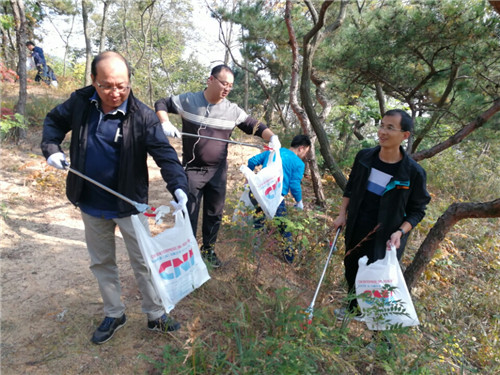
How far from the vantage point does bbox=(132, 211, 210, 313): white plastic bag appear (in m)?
1.62

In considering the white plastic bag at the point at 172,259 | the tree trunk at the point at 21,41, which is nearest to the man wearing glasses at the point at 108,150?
the white plastic bag at the point at 172,259

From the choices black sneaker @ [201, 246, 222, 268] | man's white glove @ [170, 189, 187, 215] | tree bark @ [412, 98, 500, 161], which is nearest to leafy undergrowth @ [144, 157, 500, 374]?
black sneaker @ [201, 246, 222, 268]

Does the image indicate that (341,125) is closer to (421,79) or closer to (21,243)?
(421,79)

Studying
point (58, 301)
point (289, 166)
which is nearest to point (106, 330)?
point (58, 301)

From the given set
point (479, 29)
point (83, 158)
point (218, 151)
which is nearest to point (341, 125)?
point (479, 29)

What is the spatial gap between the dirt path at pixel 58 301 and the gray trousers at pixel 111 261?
0.22 m

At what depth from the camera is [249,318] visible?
196 cm

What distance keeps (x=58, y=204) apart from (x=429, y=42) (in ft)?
17.0

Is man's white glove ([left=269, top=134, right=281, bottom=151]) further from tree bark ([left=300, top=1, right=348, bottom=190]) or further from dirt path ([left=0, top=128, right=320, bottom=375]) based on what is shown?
tree bark ([left=300, top=1, right=348, bottom=190])

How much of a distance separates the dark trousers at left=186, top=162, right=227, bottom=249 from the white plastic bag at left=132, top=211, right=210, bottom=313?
0.79 meters

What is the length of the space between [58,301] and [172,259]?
4.53ft

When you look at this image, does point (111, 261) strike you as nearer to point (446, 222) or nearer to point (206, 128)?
point (206, 128)

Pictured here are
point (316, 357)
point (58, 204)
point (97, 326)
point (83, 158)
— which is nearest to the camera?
point (316, 357)

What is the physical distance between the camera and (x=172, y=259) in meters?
1.71
